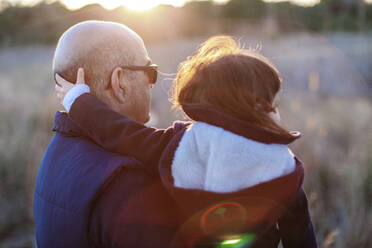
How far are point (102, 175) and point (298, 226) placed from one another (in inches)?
32.7

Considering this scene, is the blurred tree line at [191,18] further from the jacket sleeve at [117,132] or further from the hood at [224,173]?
the hood at [224,173]

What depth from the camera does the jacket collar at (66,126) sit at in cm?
140

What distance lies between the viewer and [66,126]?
55.8 inches

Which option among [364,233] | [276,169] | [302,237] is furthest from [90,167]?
[364,233]

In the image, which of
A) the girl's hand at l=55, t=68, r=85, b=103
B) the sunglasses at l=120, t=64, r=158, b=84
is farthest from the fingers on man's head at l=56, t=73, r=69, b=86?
the sunglasses at l=120, t=64, r=158, b=84

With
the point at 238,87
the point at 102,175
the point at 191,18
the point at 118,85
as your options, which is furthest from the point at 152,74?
the point at 191,18

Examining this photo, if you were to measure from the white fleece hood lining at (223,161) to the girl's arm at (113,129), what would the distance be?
0.14 m

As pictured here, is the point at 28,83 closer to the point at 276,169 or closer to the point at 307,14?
the point at 276,169

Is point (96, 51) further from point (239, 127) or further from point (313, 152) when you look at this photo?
point (313, 152)

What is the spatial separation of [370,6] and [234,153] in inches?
1578

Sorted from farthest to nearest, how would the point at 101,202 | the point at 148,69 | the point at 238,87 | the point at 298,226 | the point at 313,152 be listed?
the point at 313,152 < the point at 148,69 < the point at 298,226 < the point at 238,87 < the point at 101,202

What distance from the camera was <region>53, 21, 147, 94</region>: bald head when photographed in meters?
1.41

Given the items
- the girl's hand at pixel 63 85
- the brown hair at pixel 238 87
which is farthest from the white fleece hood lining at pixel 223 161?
the girl's hand at pixel 63 85

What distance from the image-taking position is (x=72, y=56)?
1.42 metres
